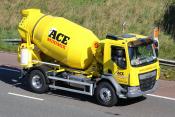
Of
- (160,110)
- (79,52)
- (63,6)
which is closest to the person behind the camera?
(160,110)

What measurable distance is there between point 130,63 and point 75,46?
216cm

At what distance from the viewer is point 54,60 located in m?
18.6

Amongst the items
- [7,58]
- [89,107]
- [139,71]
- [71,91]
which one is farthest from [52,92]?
[7,58]

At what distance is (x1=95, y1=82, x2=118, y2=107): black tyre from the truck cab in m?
0.32

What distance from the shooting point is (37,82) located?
1834 centimetres

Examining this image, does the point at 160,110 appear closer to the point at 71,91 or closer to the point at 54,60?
the point at 71,91

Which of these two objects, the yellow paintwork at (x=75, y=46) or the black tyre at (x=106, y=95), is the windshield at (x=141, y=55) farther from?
the black tyre at (x=106, y=95)

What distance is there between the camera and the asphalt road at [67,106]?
15695 mm

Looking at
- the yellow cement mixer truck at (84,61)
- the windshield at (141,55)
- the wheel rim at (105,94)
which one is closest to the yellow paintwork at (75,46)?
the yellow cement mixer truck at (84,61)

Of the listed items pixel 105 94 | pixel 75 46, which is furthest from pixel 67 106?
pixel 75 46

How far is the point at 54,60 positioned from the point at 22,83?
6.75 feet

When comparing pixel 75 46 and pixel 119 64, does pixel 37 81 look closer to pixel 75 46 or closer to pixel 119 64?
pixel 75 46

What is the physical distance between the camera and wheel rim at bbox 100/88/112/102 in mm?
16469

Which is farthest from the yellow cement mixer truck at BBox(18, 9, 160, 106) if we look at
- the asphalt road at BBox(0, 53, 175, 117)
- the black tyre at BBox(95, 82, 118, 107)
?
the asphalt road at BBox(0, 53, 175, 117)
